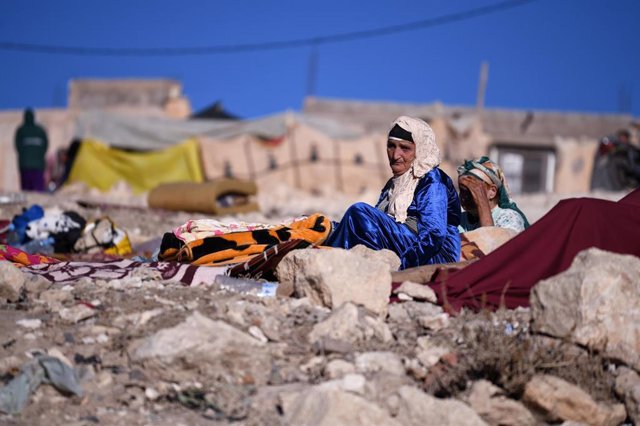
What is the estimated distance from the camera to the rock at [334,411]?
11.1 feet

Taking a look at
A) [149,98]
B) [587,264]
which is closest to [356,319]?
[587,264]

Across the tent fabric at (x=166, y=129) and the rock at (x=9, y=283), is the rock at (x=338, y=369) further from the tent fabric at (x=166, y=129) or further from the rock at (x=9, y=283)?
the tent fabric at (x=166, y=129)

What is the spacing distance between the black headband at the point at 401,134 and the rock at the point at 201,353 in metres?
2.07

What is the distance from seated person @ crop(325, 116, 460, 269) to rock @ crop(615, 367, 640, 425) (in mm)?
1436

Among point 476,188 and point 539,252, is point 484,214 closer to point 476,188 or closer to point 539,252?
point 476,188

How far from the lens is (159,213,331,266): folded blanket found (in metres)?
5.24

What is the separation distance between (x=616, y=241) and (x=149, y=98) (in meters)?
29.5

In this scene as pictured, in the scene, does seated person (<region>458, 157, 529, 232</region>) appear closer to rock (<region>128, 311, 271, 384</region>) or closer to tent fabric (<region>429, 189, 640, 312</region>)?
tent fabric (<region>429, 189, 640, 312</region>)

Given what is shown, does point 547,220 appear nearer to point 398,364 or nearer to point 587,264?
point 587,264

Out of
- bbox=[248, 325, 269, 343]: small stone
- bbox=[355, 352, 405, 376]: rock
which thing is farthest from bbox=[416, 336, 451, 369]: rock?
bbox=[248, 325, 269, 343]: small stone

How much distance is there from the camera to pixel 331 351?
3924 mm

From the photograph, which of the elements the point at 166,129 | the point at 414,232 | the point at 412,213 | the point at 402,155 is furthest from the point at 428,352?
the point at 166,129

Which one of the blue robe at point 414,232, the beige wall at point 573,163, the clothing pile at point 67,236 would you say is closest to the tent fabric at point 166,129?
the beige wall at point 573,163

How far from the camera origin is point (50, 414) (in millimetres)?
3527
